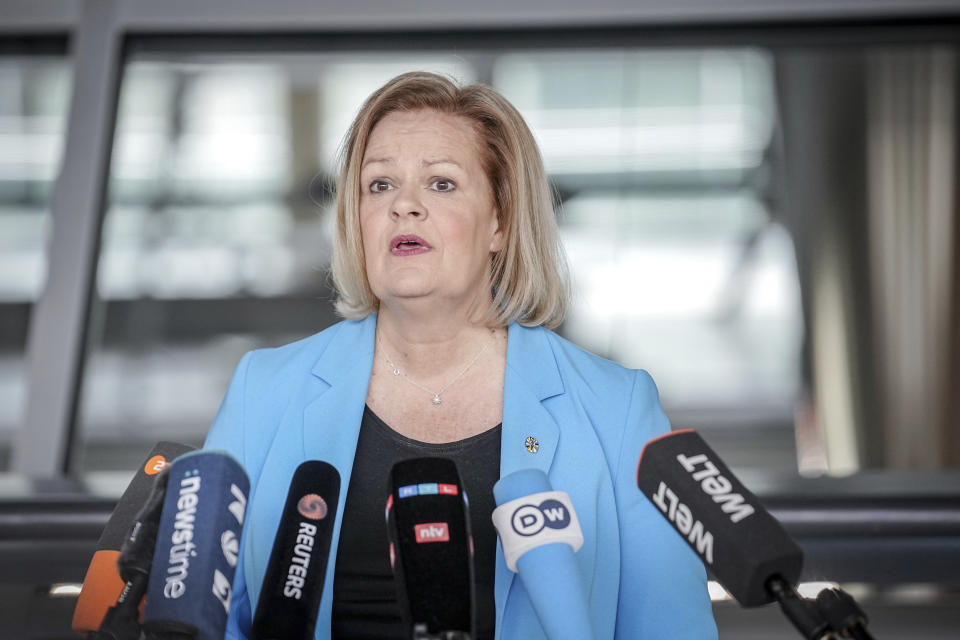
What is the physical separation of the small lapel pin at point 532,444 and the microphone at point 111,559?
50 cm

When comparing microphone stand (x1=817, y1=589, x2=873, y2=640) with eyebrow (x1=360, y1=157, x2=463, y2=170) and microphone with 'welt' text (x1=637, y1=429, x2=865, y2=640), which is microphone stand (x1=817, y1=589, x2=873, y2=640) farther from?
eyebrow (x1=360, y1=157, x2=463, y2=170)

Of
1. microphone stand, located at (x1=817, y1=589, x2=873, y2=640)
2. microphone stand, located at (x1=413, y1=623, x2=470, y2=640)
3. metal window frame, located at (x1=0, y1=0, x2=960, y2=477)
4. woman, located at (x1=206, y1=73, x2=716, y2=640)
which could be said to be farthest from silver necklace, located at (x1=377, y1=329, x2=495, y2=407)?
metal window frame, located at (x1=0, y1=0, x2=960, y2=477)

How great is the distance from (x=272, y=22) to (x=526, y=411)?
2259 mm

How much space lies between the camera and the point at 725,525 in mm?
877

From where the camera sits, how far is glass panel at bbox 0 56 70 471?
183 inches

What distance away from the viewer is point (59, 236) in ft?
9.86

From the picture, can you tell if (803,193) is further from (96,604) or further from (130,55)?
(96,604)

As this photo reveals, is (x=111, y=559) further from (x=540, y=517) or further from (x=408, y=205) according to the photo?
(x=408, y=205)

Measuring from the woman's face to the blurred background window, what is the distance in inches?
122

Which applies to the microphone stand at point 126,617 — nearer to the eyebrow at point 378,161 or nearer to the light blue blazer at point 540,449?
the light blue blazer at point 540,449

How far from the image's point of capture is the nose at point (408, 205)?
1.41 m

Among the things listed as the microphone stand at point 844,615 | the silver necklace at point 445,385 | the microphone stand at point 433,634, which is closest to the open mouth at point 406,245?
the silver necklace at point 445,385

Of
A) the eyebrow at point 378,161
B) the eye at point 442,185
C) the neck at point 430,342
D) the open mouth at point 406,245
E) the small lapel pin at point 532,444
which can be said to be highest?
the eyebrow at point 378,161

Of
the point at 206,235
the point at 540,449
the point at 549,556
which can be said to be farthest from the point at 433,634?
the point at 206,235
